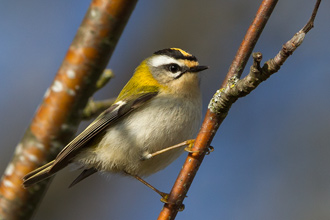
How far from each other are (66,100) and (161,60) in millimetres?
1524

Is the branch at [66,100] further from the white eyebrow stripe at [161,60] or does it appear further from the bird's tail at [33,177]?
the white eyebrow stripe at [161,60]

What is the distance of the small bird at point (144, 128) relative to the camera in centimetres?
293

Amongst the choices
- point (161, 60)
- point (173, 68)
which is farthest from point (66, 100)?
point (161, 60)

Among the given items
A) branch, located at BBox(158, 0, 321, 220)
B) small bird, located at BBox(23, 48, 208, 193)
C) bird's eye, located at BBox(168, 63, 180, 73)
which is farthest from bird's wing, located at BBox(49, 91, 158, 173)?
branch, located at BBox(158, 0, 321, 220)

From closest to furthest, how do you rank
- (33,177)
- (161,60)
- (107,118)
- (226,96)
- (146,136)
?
(226,96) < (33,177) < (146,136) < (107,118) < (161,60)

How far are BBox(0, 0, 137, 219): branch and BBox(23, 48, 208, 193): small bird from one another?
0.47 metres

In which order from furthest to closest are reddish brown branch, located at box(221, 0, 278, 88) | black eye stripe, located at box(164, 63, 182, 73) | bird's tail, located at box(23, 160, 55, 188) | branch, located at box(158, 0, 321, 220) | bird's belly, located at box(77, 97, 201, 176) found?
1. black eye stripe, located at box(164, 63, 182, 73)
2. bird's belly, located at box(77, 97, 201, 176)
3. bird's tail, located at box(23, 160, 55, 188)
4. reddish brown branch, located at box(221, 0, 278, 88)
5. branch, located at box(158, 0, 321, 220)

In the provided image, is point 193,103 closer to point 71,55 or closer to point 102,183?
point 71,55

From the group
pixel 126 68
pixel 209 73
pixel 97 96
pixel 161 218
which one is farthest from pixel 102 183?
pixel 161 218

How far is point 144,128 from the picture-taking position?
2943 millimetres

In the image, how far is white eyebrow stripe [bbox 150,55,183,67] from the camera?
3418 mm

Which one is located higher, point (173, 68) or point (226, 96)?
point (173, 68)

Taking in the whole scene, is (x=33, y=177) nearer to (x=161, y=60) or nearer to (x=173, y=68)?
(x=173, y=68)

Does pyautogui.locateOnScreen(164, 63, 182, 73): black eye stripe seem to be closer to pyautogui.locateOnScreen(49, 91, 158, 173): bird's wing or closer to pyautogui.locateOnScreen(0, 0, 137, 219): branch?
pyautogui.locateOnScreen(49, 91, 158, 173): bird's wing
